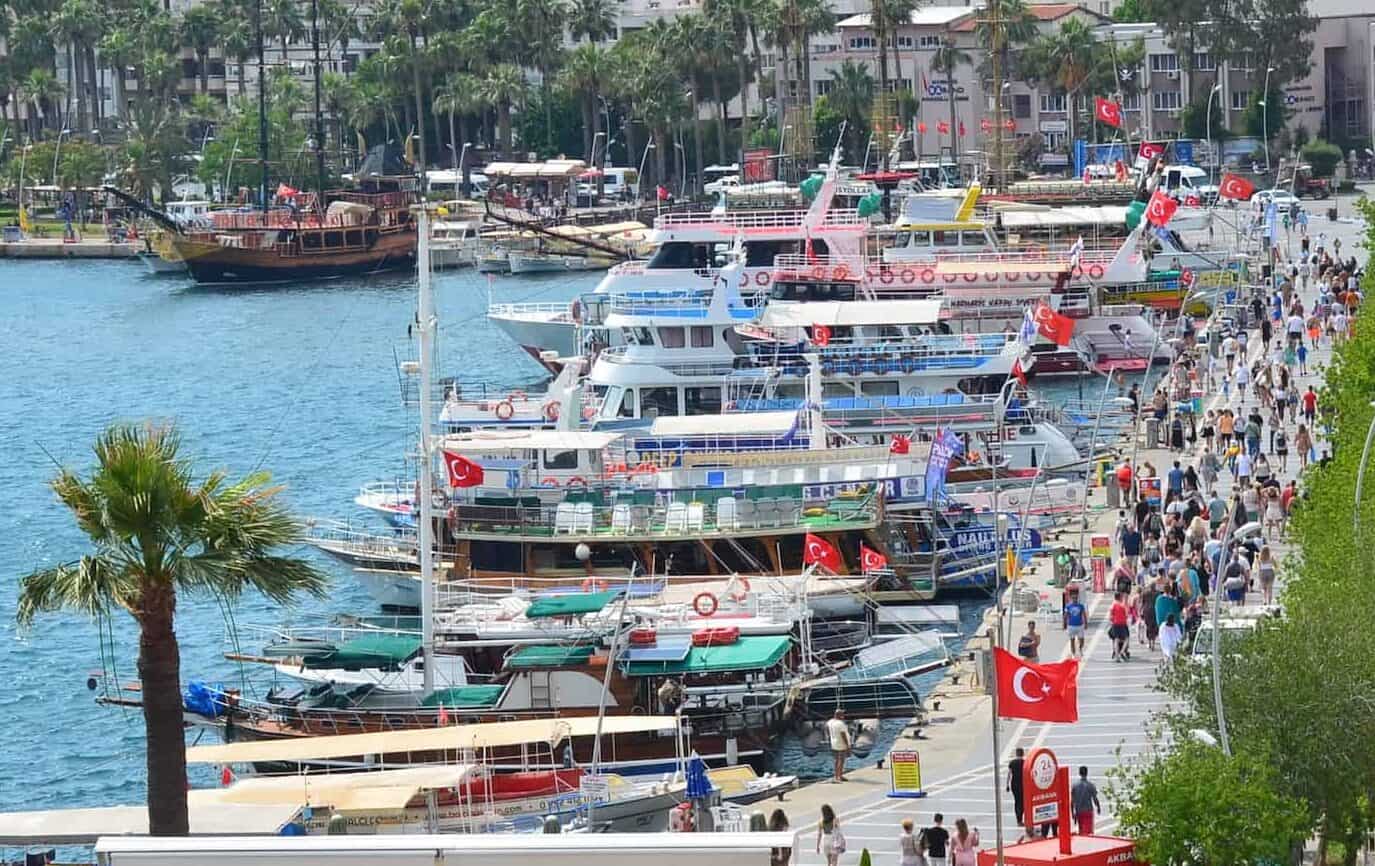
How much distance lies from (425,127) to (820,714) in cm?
14491

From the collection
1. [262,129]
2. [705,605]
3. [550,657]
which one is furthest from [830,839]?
[262,129]

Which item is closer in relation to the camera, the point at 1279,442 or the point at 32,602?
the point at 32,602

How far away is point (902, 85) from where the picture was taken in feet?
558

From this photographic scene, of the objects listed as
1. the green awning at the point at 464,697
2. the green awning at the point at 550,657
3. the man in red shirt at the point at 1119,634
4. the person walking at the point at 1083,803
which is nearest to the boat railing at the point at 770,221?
the green awning at the point at 550,657

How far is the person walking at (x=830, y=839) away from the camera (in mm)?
34281

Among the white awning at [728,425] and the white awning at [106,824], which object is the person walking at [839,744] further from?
the white awning at [728,425]

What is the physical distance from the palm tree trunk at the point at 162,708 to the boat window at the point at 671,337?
3968 cm

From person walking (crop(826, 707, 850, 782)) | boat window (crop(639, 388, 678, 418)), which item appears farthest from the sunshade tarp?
boat window (crop(639, 388, 678, 418))

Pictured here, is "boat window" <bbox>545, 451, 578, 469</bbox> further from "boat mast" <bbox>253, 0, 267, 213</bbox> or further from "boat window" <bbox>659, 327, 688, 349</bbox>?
"boat mast" <bbox>253, 0, 267, 213</bbox>

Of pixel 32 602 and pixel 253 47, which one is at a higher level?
pixel 253 47

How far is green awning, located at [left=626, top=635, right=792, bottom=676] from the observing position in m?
45.2

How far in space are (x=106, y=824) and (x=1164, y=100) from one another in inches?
5397

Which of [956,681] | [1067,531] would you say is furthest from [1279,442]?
[956,681]

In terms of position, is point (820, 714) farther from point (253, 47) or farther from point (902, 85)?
point (253, 47)
